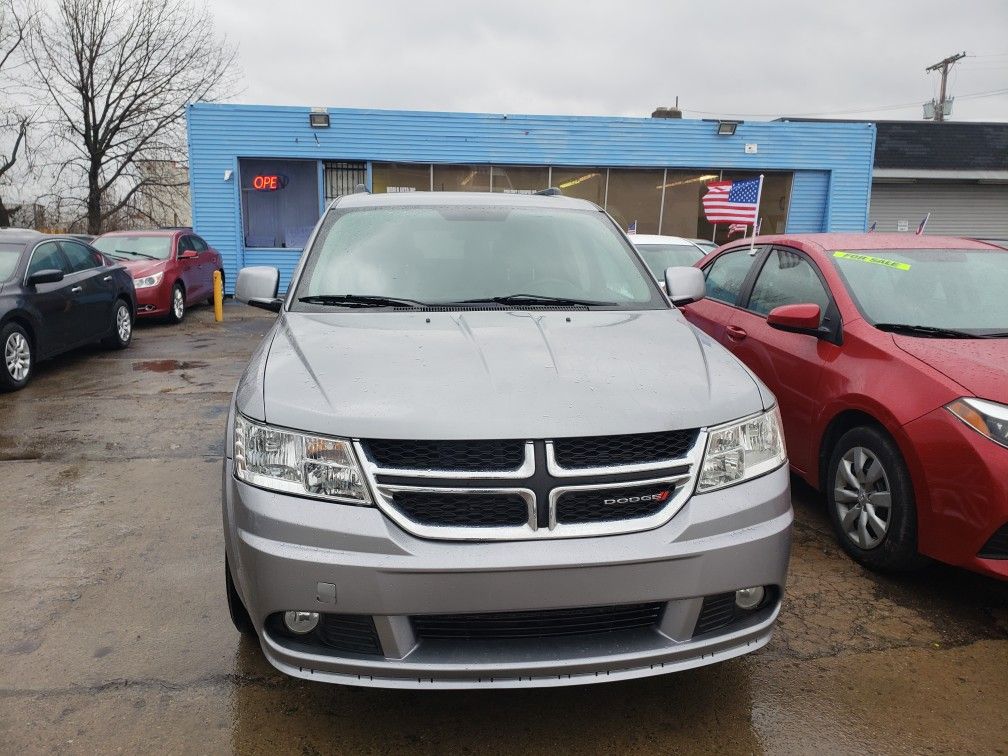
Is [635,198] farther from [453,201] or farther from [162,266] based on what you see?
[453,201]

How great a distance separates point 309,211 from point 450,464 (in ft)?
54.4

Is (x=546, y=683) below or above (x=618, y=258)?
below

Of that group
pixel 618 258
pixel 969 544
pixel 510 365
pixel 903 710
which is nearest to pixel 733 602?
pixel 903 710

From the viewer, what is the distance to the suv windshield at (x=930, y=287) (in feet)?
11.6

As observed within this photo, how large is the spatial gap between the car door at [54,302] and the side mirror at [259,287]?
5.10 meters

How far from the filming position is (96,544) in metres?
3.60

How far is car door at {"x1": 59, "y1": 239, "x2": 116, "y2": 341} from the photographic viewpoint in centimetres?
834

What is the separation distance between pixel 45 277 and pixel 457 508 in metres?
7.15

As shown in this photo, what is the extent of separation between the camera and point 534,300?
3.05 m

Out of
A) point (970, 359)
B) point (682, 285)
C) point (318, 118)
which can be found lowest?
point (970, 359)

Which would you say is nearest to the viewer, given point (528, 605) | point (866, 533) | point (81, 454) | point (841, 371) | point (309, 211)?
point (528, 605)

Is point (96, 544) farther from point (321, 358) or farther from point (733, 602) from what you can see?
point (733, 602)

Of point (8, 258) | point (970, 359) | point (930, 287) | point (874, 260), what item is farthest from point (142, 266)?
point (970, 359)

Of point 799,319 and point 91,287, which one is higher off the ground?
point 799,319
